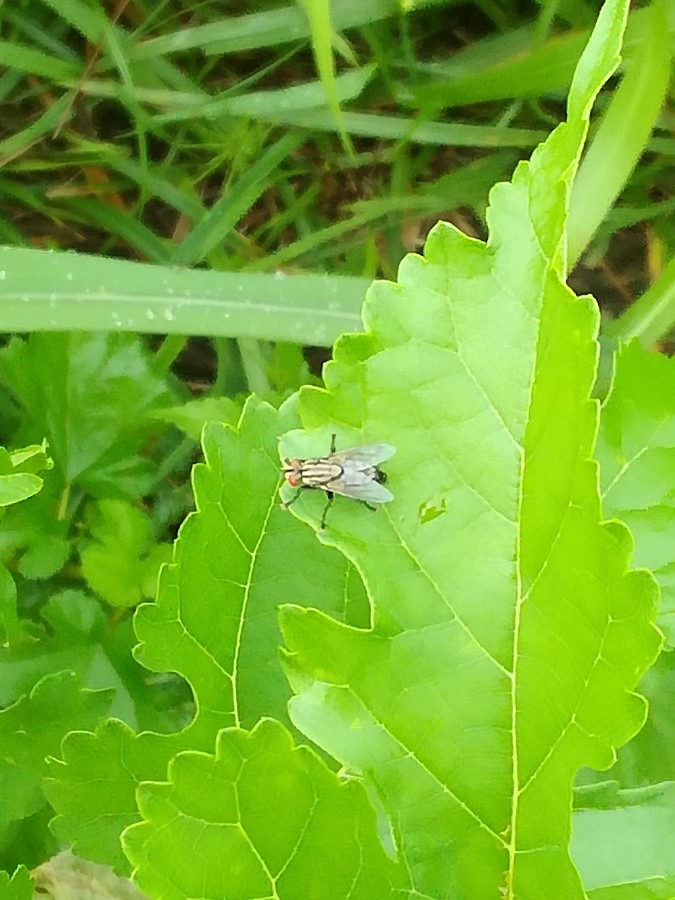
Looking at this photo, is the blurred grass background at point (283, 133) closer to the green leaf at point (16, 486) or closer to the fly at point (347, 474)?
the fly at point (347, 474)

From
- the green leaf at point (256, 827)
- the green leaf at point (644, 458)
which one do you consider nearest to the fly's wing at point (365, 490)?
the green leaf at point (256, 827)

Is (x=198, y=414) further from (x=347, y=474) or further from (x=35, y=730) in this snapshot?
(x=347, y=474)

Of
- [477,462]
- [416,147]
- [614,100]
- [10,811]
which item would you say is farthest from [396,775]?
[416,147]

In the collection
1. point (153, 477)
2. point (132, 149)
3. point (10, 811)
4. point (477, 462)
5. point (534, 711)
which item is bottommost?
point (10, 811)

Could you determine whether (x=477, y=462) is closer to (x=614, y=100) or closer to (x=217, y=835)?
(x=217, y=835)

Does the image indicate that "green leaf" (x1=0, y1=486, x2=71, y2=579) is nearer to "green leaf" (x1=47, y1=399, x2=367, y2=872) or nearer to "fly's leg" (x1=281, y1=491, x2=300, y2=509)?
"green leaf" (x1=47, y1=399, x2=367, y2=872)

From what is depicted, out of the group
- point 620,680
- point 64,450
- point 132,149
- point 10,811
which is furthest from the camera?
point 132,149
